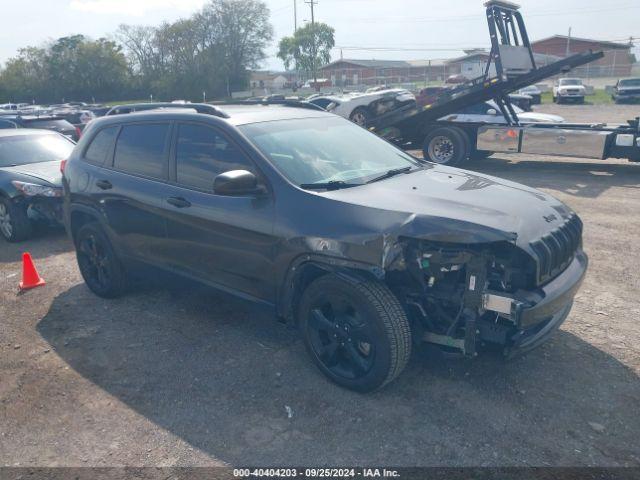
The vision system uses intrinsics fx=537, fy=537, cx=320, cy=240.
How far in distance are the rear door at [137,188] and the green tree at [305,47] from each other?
277ft

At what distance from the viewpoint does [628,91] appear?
105ft

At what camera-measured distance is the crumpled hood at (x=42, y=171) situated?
7449 millimetres

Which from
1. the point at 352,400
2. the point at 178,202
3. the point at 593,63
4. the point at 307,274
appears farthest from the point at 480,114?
the point at 593,63

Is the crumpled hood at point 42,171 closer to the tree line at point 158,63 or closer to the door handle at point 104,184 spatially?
the door handle at point 104,184

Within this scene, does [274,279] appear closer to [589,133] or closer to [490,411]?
[490,411]

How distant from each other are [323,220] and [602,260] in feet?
12.9

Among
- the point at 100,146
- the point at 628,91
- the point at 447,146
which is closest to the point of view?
the point at 100,146

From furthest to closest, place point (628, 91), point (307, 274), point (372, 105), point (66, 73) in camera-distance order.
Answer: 1. point (66, 73)
2. point (628, 91)
3. point (372, 105)
4. point (307, 274)

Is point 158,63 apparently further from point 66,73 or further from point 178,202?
point 178,202

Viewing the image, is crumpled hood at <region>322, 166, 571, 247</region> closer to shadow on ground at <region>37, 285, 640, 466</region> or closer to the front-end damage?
the front-end damage

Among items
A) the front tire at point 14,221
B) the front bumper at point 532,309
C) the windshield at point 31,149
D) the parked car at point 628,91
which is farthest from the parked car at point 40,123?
the parked car at point 628,91

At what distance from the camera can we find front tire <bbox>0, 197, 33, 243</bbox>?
24.2 ft

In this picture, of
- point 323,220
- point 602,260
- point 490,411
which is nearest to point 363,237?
point 323,220

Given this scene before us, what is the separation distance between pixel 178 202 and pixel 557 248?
2765mm
